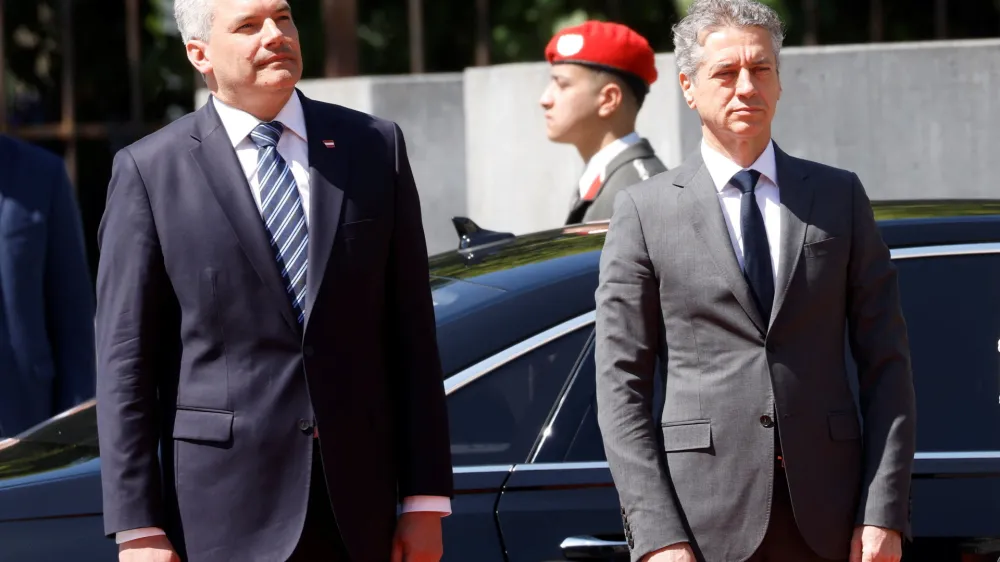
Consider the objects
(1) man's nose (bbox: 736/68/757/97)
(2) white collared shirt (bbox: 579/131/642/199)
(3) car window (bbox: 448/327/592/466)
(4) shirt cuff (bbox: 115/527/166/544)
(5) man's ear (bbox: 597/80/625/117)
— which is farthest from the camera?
(5) man's ear (bbox: 597/80/625/117)

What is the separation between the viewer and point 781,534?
8.98ft

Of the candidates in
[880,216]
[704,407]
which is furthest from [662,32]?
[704,407]

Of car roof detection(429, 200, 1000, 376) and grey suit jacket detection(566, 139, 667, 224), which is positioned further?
grey suit jacket detection(566, 139, 667, 224)

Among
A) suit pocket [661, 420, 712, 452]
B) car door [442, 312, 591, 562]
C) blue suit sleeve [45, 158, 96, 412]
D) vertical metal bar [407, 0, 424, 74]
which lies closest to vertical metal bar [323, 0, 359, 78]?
vertical metal bar [407, 0, 424, 74]

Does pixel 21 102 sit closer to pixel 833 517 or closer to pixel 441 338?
pixel 441 338

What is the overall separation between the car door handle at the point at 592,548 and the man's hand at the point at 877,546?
0.49 m

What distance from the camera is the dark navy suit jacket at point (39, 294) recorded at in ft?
13.9

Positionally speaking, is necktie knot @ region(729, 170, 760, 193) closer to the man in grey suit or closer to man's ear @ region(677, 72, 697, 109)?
the man in grey suit

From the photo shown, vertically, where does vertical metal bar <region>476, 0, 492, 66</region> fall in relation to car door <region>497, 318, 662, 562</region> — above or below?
above

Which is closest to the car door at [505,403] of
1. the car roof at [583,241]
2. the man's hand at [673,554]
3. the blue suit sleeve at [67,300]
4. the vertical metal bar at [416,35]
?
the car roof at [583,241]

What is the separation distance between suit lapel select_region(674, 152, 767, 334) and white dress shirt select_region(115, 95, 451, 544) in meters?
0.62

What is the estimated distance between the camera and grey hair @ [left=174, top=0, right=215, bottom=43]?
2678 mm

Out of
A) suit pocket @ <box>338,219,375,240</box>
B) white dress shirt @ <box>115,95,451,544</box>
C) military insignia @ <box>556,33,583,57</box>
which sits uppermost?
military insignia @ <box>556,33,583,57</box>

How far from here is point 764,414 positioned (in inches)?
107
